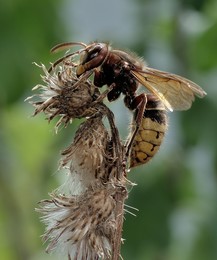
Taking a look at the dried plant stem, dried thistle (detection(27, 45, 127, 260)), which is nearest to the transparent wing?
dried thistle (detection(27, 45, 127, 260))

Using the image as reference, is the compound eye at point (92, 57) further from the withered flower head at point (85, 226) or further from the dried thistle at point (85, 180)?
the withered flower head at point (85, 226)

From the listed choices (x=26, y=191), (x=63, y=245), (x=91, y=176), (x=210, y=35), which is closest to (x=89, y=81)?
(x=91, y=176)

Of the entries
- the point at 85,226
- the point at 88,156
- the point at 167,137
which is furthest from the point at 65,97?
the point at 167,137

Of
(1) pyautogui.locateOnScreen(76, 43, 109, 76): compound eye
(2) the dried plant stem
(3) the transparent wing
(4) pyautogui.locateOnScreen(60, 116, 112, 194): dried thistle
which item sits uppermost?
(1) pyautogui.locateOnScreen(76, 43, 109, 76): compound eye

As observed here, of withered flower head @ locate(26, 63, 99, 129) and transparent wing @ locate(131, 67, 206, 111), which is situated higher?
transparent wing @ locate(131, 67, 206, 111)

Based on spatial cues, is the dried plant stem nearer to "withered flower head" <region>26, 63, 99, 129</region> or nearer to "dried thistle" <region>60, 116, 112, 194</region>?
"dried thistle" <region>60, 116, 112, 194</region>

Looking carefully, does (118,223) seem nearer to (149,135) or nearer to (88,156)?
(88,156)

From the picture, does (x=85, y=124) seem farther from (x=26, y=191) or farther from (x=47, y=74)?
(x=26, y=191)
